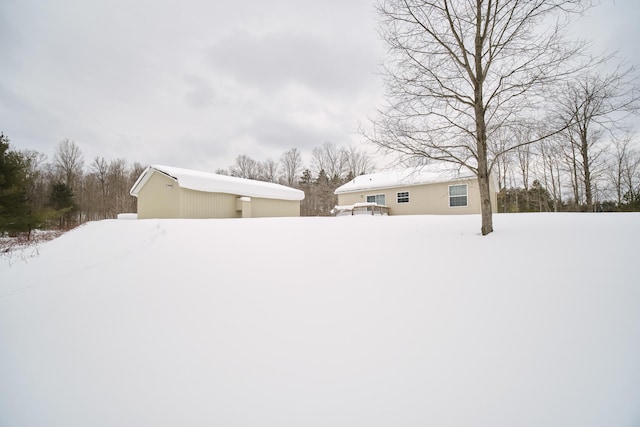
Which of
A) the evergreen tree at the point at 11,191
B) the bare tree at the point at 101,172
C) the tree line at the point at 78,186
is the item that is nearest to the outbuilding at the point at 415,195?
the evergreen tree at the point at 11,191

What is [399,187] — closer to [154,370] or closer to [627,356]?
[627,356]

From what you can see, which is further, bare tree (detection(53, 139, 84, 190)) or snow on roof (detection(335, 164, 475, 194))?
bare tree (detection(53, 139, 84, 190))

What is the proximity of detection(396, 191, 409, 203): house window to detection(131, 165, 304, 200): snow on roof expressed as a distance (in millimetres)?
7690

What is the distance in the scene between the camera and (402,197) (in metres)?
16.8

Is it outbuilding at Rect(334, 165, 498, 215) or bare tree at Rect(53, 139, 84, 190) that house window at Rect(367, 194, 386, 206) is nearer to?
outbuilding at Rect(334, 165, 498, 215)

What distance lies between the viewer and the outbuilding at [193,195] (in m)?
12.1

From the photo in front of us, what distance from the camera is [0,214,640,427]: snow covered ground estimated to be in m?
1.66

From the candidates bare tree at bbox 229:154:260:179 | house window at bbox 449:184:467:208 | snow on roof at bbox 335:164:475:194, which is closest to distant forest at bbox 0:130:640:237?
bare tree at bbox 229:154:260:179

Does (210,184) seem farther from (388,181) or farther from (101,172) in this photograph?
(101,172)

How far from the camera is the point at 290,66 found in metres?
13.1

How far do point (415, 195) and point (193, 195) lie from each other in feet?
43.0

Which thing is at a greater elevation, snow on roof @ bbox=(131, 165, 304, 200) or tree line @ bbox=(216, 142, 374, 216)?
tree line @ bbox=(216, 142, 374, 216)

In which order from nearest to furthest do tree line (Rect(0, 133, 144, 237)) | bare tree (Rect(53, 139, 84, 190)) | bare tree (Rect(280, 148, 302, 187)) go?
tree line (Rect(0, 133, 144, 237)) → bare tree (Rect(53, 139, 84, 190)) → bare tree (Rect(280, 148, 302, 187))

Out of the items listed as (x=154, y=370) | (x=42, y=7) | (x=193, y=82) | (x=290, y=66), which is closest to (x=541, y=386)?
(x=154, y=370)
